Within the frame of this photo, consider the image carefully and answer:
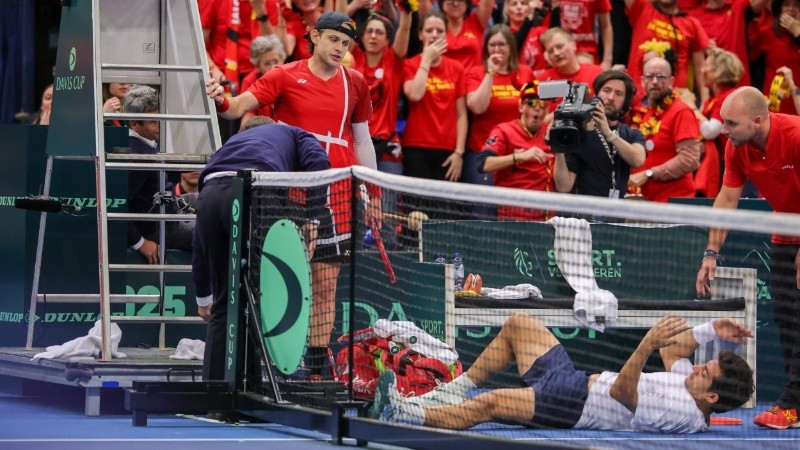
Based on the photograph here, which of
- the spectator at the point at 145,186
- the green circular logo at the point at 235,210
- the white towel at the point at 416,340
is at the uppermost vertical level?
the spectator at the point at 145,186

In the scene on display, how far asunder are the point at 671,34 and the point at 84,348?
6847 mm

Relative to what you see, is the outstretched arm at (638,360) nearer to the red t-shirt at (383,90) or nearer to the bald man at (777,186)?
the bald man at (777,186)

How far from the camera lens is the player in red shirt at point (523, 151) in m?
11.2

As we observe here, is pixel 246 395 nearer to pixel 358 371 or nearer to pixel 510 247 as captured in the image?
pixel 358 371

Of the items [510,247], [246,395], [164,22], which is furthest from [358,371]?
[164,22]

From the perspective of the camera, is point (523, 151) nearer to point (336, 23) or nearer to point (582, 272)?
point (582, 272)

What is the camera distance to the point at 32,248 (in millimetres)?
9188

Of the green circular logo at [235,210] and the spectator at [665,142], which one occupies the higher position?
the spectator at [665,142]

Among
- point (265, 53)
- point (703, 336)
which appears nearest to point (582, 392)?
point (703, 336)

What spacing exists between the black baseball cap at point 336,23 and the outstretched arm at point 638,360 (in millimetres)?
3040

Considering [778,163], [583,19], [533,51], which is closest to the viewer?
[778,163]

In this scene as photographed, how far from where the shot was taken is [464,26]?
12969mm

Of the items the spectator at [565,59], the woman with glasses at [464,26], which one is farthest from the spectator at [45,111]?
the spectator at [565,59]

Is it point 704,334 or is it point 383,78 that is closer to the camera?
point 704,334
